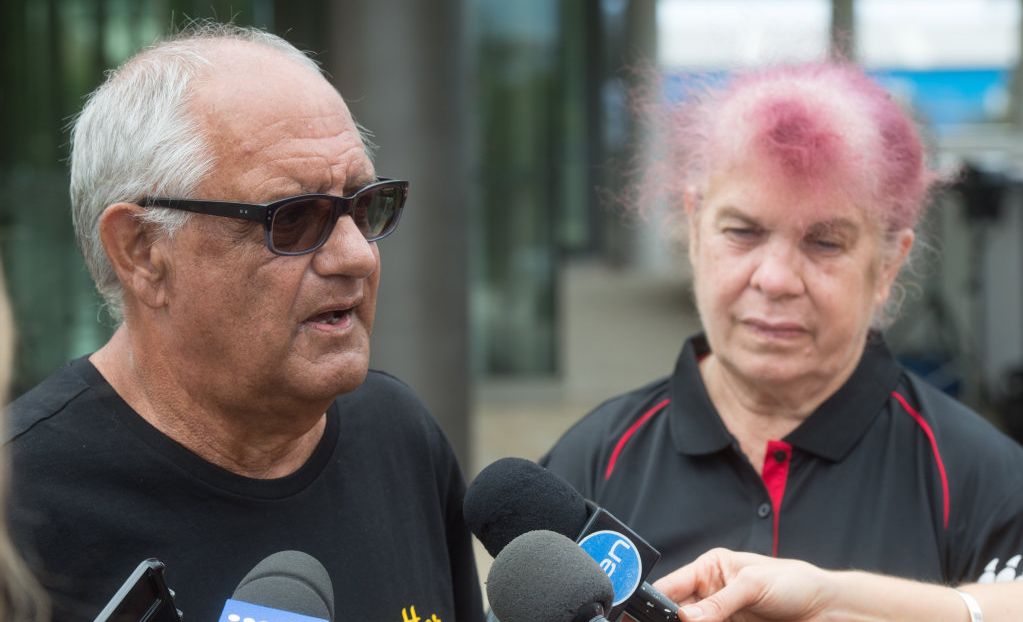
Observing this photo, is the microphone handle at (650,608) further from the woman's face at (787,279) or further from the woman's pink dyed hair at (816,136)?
the woman's pink dyed hair at (816,136)

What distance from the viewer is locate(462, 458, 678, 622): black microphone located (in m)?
1.82

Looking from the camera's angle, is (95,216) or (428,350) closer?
(95,216)

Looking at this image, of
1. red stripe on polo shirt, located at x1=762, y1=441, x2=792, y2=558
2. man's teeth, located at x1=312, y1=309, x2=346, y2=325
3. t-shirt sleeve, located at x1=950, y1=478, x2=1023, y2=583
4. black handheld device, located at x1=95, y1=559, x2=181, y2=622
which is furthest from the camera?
red stripe on polo shirt, located at x1=762, y1=441, x2=792, y2=558

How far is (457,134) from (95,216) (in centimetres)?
426

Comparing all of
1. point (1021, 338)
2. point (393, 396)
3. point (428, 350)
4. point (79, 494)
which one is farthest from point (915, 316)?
point (79, 494)

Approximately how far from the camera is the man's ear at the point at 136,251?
199 centimetres

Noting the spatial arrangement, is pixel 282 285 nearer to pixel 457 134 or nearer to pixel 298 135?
pixel 298 135

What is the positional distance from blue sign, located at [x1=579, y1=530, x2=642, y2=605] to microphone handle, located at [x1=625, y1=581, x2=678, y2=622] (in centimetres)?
2

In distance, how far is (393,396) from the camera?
8.04 feet

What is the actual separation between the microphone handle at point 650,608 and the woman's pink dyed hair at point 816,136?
3.22ft

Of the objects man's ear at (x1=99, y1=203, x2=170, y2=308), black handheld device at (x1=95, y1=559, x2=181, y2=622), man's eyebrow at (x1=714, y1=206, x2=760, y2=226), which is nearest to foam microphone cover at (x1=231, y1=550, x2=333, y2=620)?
black handheld device at (x1=95, y1=559, x2=181, y2=622)

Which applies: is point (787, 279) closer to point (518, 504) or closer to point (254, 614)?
point (518, 504)

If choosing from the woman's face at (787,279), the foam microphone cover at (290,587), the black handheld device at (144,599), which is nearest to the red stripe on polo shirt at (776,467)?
the woman's face at (787,279)

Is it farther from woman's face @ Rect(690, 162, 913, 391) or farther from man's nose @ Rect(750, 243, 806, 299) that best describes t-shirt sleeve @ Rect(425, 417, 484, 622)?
man's nose @ Rect(750, 243, 806, 299)
